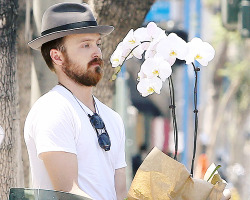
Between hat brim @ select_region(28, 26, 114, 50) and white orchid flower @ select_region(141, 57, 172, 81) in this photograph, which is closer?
white orchid flower @ select_region(141, 57, 172, 81)

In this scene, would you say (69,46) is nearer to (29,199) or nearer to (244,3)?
(29,199)

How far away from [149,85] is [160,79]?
2.3 inches

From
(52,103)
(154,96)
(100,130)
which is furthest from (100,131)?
(154,96)

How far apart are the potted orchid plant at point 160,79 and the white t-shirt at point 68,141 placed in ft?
0.87

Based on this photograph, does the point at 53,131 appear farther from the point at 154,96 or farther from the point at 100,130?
the point at 154,96

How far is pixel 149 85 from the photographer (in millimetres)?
3857

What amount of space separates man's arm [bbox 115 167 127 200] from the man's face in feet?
1.48

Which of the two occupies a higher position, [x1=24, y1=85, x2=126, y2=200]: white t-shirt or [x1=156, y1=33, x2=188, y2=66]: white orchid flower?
[x1=156, y1=33, x2=188, y2=66]: white orchid flower

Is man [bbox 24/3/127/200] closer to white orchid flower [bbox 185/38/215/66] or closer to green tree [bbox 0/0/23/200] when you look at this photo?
white orchid flower [bbox 185/38/215/66]

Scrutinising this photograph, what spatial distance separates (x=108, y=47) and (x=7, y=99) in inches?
45.2

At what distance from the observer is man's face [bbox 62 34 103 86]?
13.0 ft

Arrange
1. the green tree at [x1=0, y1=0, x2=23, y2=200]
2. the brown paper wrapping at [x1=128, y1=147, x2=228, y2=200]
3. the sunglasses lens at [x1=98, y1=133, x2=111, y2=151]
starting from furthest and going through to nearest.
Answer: the green tree at [x1=0, y1=0, x2=23, y2=200], the sunglasses lens at [x1=98, y1=133, x2=111, y2=151], the brown paper wrapping at [x1=128, y1=147, x2=228, y2=200]

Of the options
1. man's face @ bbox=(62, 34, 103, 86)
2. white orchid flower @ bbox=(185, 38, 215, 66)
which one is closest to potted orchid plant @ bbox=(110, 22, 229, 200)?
white orchid flower @ bbox=(185, 38, 215, 66)

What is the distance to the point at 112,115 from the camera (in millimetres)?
4176
